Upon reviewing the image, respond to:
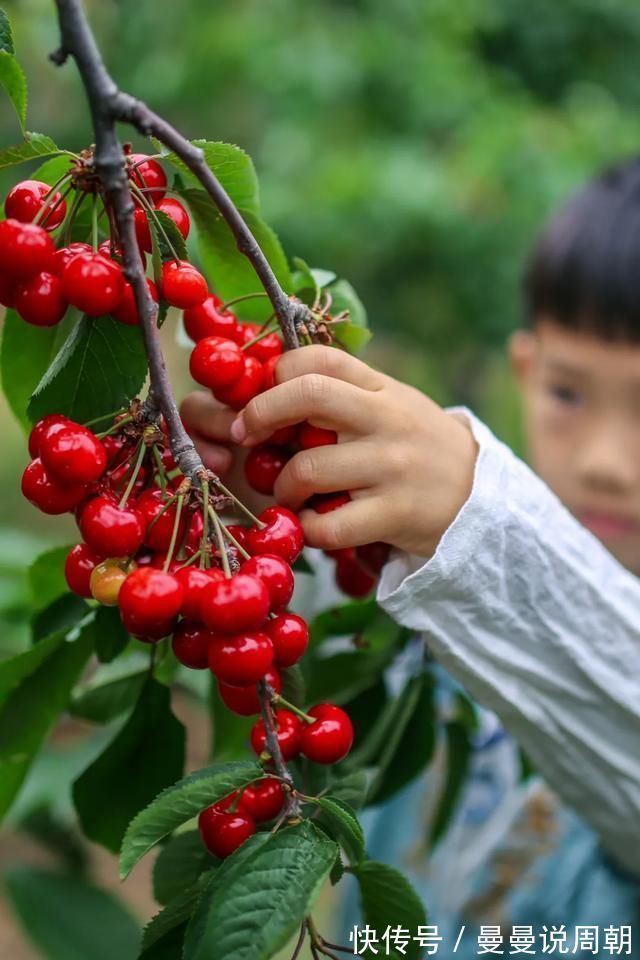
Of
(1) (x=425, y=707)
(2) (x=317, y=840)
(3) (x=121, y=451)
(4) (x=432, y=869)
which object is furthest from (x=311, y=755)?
(4) (x=432, y=869)

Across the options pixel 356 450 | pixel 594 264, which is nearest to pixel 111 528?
pixel 356 450

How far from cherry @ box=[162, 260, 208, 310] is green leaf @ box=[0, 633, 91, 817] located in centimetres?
22

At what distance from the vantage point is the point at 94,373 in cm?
49

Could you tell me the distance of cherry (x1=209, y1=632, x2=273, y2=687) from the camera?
0.43 m

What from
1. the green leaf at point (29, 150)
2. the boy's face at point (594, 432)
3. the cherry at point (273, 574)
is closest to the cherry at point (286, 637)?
the cherry at point (273, 574)

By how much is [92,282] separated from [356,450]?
6.3 inches

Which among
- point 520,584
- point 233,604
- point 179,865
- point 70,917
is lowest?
point 70,917

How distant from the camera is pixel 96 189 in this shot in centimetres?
45

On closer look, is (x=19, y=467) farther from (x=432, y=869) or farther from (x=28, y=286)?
(x=28, y=286)

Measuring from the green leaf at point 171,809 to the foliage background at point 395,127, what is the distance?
1.97m

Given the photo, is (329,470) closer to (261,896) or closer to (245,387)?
(245,387)

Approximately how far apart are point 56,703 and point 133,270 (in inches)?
11.0

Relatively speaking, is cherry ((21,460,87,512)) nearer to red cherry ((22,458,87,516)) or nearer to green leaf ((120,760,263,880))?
red cherry ((22,458,87,516))

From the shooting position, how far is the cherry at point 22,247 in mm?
431
